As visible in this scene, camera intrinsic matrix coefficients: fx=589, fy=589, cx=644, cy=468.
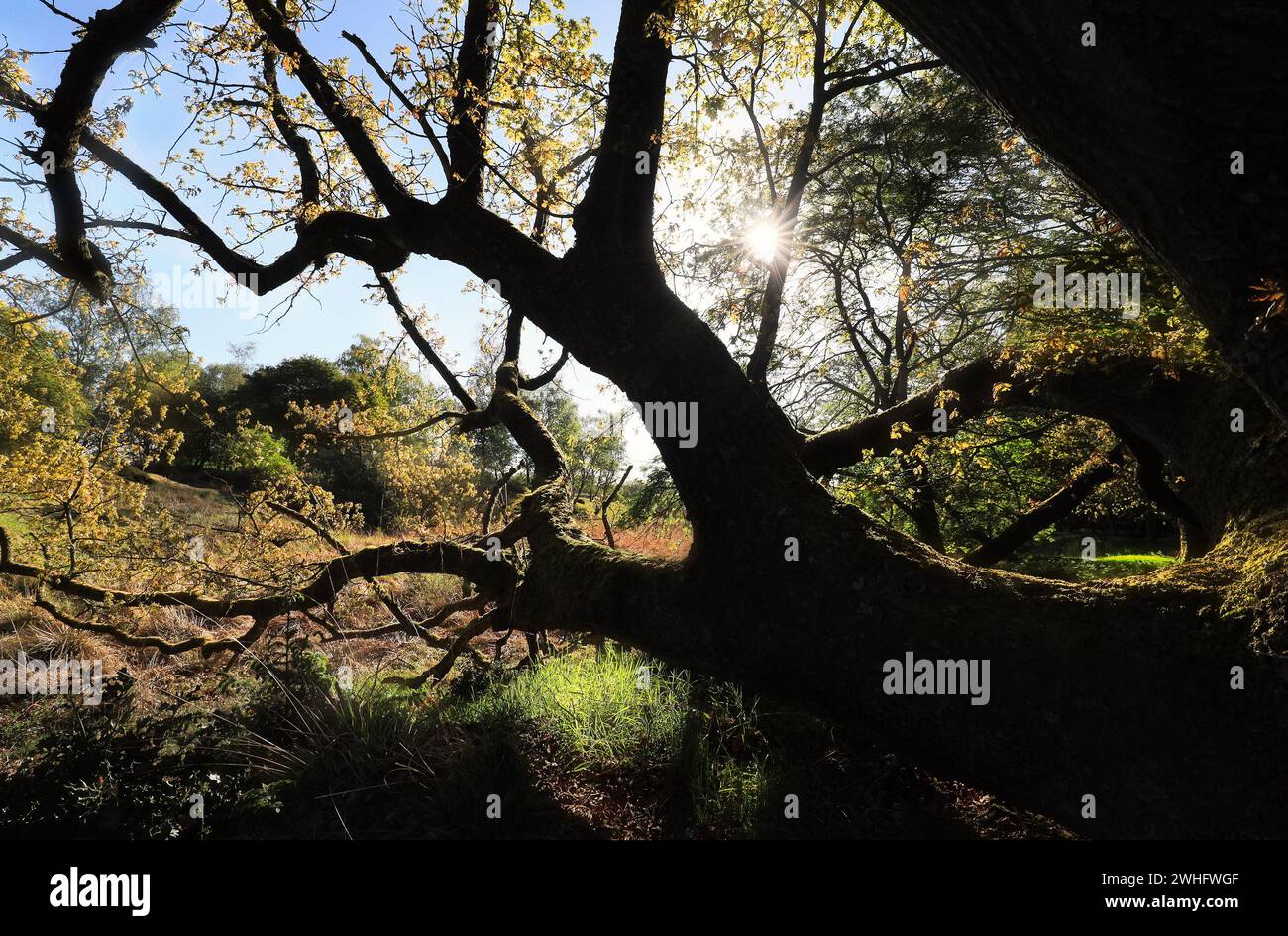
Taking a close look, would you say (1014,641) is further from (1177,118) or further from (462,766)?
(462,766)

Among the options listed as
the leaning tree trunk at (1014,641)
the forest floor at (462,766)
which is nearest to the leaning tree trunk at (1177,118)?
the leaning tree trunk at (1014,641)

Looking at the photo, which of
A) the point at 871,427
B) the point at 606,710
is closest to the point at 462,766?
the point at 606,710

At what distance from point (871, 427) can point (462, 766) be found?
3803 mm

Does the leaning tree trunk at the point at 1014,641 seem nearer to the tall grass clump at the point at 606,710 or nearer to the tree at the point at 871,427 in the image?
the tree at the point at 871,427

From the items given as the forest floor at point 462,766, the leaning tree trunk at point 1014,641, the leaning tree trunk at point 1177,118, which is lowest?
the forest floor at point 462,766

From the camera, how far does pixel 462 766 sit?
365cm

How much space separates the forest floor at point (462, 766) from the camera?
3371 mm

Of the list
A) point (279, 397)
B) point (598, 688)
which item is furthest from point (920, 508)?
point (279, 397)

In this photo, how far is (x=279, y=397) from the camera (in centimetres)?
2273

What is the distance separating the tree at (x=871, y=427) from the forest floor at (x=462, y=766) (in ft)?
2.49

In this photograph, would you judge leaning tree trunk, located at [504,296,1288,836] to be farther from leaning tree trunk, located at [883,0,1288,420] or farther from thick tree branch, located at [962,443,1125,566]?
thick tree branch, located at [962,443,1125,566]

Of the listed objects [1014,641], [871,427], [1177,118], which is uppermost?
[1177,118]

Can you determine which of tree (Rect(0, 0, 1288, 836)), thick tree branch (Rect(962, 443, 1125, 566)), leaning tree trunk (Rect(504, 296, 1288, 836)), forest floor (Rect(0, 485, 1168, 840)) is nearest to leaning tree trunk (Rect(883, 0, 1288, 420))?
tree (Rect(0, 0, 1288, 836))
